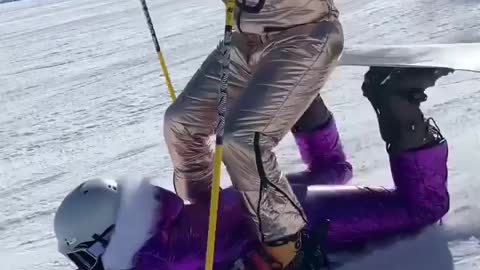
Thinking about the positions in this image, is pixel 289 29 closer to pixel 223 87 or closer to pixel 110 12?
pixel 223 87

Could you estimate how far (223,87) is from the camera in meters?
2.44

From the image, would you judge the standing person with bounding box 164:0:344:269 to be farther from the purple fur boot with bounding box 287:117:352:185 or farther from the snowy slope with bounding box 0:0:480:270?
the purple fur boot with bounding box 287:117:352:185

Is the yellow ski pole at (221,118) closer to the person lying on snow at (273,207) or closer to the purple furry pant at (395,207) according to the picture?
the person lying on snow at (273,207)

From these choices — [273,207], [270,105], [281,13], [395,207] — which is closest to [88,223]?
[273,207]

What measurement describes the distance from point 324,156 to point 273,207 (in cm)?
92

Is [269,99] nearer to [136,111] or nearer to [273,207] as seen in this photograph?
[273,207]

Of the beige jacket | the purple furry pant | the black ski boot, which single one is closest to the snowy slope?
the purple furry pant

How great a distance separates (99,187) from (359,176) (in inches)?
52.8

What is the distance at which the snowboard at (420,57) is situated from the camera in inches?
109

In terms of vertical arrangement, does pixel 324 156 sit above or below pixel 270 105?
below

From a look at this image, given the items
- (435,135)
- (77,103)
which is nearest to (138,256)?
(435,135)

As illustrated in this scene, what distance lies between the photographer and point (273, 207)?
261 centimetres

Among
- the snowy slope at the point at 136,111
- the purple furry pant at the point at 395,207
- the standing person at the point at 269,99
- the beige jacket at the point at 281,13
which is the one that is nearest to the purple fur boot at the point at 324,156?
the snowy slope at the point at 136,111

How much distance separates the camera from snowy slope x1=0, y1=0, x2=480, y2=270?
3.35 meters
